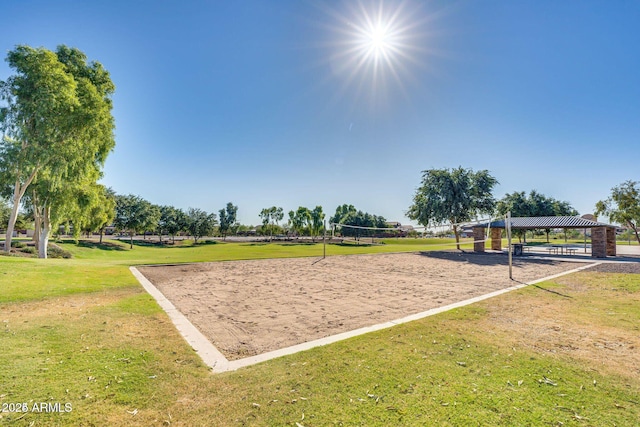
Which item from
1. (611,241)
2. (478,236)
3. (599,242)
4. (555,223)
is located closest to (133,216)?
(478,236)

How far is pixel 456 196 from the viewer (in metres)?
32.5

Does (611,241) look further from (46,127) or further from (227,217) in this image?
(227,217)

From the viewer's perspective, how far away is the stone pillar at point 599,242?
22.4 m

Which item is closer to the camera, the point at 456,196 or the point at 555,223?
the point at 555,223

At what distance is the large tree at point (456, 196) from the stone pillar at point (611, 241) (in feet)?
36.8

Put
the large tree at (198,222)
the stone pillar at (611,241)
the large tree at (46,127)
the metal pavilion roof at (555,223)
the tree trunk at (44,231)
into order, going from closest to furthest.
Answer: the large tree at (46,127), the tree trunk at (44,231), the stone pillar at (611,241), the metal pavilion roof at (555,223), the large tree at (198,222)

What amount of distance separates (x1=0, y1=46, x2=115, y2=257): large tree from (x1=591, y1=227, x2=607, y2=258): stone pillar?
3884cm

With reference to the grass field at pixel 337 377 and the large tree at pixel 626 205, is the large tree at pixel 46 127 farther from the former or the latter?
the large tree at pixel 626 205

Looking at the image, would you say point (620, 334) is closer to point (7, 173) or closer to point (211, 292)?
point (211, 292)

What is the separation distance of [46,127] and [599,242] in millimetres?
40674

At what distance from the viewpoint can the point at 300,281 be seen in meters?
12.6

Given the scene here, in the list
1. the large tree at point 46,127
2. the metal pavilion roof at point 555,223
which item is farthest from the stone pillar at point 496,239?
the large tree at point 46,127

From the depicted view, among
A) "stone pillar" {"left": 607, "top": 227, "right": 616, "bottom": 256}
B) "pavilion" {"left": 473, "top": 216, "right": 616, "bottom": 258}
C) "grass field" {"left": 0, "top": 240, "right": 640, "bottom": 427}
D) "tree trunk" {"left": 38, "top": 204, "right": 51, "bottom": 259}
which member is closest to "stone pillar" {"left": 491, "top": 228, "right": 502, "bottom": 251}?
"pavilion" {"left": 473, "top": 216, "right": 616, "bottom": 258}

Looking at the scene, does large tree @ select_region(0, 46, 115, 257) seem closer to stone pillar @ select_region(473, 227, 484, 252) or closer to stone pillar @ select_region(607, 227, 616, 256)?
stone pillar @ select_region(473, 227, 484, 252)
